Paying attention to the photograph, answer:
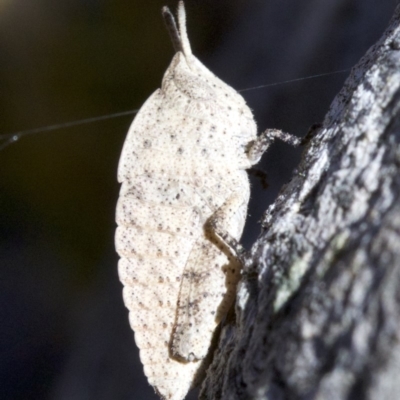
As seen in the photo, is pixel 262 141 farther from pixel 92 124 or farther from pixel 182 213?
pixel 92 124

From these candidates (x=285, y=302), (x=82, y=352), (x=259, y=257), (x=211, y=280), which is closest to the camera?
(x=285, y=302)

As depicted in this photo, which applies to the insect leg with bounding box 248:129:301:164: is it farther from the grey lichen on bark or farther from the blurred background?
the blurred background

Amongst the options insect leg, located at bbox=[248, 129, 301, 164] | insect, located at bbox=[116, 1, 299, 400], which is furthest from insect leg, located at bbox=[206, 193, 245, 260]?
insect leg, located at bbox=[248, 129, 301, 164]

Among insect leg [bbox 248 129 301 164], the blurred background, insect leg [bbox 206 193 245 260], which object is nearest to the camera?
insect leg [bbox 206 193 245 260]

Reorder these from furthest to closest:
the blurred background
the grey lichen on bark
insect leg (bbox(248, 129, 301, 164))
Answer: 1. the blurred background
2. insect leg (bbox(248, 129, 301, 164))
3. the grey lichen on bark

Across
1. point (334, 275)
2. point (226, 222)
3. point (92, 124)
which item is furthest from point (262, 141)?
point (92, 124)

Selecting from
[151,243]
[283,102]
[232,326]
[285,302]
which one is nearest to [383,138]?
[285,302]

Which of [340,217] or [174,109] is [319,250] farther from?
[174,109]
